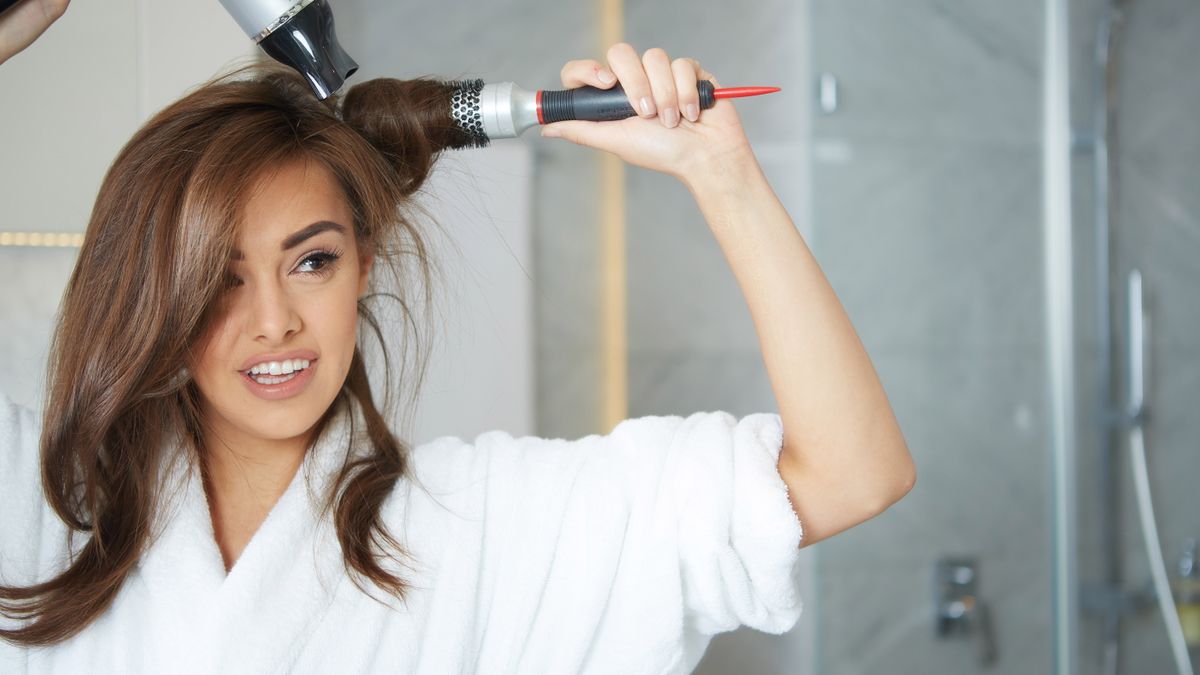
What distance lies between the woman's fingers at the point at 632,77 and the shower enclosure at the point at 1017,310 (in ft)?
3.35

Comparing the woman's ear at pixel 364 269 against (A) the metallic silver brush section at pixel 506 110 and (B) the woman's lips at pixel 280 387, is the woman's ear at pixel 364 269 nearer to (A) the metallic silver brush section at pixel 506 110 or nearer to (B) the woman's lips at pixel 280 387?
(B) the woman's lips at pixel 280 387

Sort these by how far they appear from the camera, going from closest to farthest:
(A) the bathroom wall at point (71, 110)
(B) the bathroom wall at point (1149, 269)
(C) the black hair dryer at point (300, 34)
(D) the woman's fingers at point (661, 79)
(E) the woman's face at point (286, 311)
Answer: (C) the black hair dryer at point (300, 34)
(D) the woman's fingers at point (661, 79)
(E) the woman's face at point (286, 311)
(A) the bathroom wall at point (71, 110)
(B) the bathroom wall at point (1149, 269)

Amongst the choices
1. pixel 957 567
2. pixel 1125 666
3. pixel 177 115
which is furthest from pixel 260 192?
pixel 1125 666

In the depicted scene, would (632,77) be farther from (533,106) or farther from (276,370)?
(276,370)

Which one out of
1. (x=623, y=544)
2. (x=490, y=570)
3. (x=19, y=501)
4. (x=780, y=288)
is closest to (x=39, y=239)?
(x=19, y=501)

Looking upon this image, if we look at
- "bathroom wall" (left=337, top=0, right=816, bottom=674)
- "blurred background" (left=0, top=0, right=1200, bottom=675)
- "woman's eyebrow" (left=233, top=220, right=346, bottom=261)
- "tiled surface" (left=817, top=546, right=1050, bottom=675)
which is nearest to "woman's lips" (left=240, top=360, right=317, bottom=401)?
"woman's eyebrow" (left=233, top=220, right=346, bottom=261)

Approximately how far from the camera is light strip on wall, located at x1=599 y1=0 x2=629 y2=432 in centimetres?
218

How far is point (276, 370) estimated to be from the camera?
0.91m

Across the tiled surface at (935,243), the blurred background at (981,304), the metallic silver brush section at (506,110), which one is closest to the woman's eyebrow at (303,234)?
the metallic silver brush section at (506,110)

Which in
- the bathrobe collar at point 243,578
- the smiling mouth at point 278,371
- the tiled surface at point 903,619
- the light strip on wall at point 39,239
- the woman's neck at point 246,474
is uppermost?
the light strip on wall at point 39,239

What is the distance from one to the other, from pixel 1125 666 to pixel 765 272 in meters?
1.26

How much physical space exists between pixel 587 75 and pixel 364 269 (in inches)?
14.1

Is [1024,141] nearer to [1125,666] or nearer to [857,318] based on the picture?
[857,318]

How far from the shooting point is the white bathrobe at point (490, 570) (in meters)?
0.87
